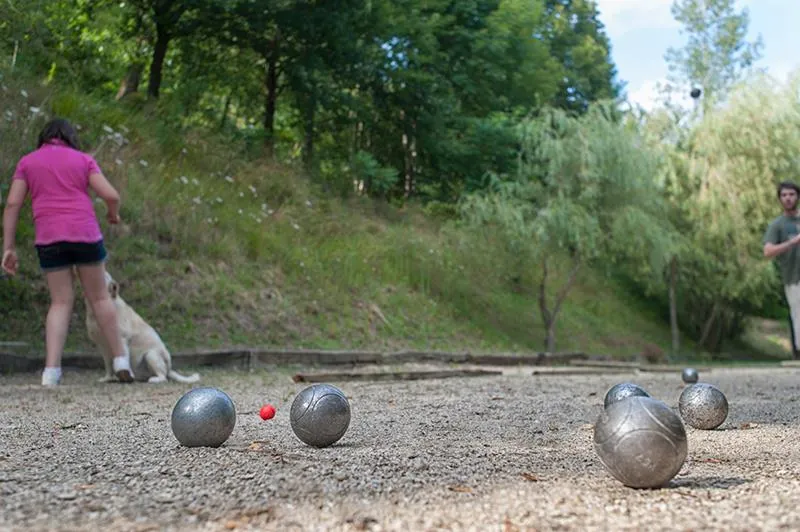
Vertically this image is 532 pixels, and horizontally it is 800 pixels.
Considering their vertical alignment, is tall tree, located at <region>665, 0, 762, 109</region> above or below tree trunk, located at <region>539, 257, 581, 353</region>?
above

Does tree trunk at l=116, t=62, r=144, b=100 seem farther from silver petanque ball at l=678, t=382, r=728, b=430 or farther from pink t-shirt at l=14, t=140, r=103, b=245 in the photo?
silver petanque ball at l=678, t=382, r=728, b=430

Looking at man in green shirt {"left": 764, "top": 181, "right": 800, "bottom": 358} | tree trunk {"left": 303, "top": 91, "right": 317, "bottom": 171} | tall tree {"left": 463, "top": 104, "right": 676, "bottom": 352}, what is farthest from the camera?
tree trunk {"left": 303, "top": 91, "right": 317, "bottom": 171}

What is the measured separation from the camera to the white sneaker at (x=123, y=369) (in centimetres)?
800

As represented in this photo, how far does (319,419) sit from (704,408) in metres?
2.35

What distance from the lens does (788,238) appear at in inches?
358

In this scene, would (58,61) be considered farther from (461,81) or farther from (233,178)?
(461,81)

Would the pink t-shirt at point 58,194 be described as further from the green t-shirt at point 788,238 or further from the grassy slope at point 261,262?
the green t-shirt at point 788,238

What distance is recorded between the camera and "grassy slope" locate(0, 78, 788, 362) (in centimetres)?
1125

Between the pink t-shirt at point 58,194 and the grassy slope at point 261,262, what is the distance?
8.32 feet

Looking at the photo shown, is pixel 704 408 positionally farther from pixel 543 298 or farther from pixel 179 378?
pixel 543 298

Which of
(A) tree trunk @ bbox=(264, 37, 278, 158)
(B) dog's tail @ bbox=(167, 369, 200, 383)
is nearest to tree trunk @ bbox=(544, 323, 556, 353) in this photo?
(A) tree trunk @ bbox=(264, 37, 278, 158)

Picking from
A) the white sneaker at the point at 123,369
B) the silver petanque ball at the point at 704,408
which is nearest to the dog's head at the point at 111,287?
the white sneaker at the point at 123,369

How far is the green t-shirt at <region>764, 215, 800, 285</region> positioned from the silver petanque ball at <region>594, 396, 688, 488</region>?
6775 mm

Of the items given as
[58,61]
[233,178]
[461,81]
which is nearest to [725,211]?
[461,81]
